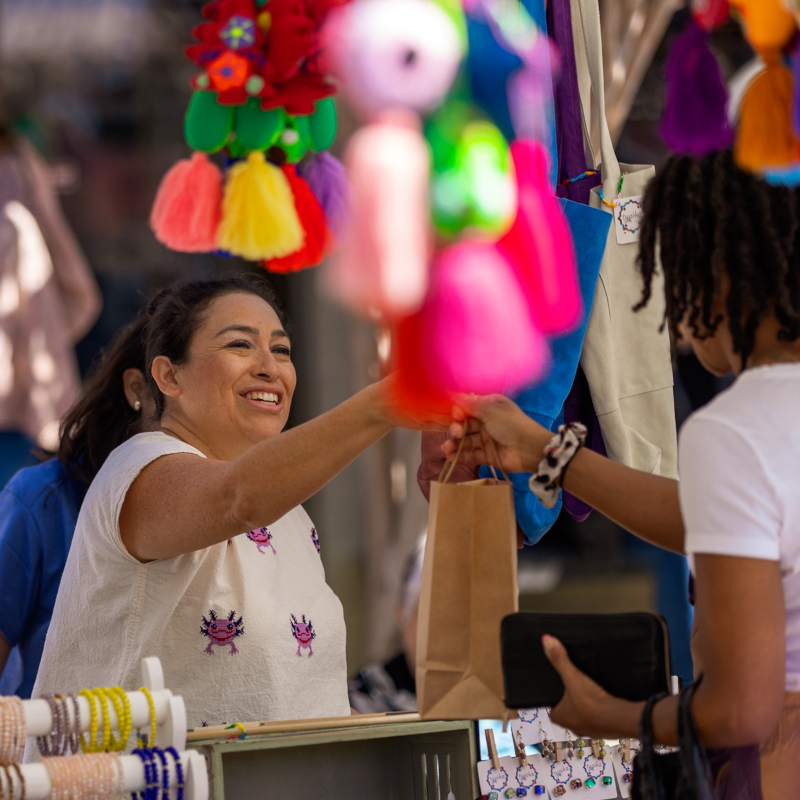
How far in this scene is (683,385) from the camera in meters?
3.67

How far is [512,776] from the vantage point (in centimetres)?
154

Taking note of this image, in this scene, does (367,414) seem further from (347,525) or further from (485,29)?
(347,525)

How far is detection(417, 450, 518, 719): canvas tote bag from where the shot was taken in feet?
4.25

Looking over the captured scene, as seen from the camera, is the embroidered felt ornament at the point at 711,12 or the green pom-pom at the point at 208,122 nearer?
the embroidered felt ornament at the point at 711,12

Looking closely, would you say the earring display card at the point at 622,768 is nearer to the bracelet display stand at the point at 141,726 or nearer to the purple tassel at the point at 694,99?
the bracelet display stand at the point at 141,726

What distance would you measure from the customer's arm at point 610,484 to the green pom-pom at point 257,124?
1.02m

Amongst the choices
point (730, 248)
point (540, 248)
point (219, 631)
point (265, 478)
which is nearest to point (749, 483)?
point (730, 248)

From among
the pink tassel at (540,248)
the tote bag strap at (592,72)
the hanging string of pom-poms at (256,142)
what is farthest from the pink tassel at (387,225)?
the hanging string of pom-poms at (256,142)

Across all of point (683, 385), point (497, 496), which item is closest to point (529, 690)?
point (497, 496)

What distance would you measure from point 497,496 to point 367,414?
229 millimetres

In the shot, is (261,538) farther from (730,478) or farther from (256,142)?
(730,478)

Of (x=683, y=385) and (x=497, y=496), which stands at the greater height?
(x=683, y=385)

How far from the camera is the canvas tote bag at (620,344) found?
1.71 metres

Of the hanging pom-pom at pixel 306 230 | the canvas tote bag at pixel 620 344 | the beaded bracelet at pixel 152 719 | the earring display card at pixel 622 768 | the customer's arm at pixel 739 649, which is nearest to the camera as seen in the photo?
the customer's arm at pixel 739 649
